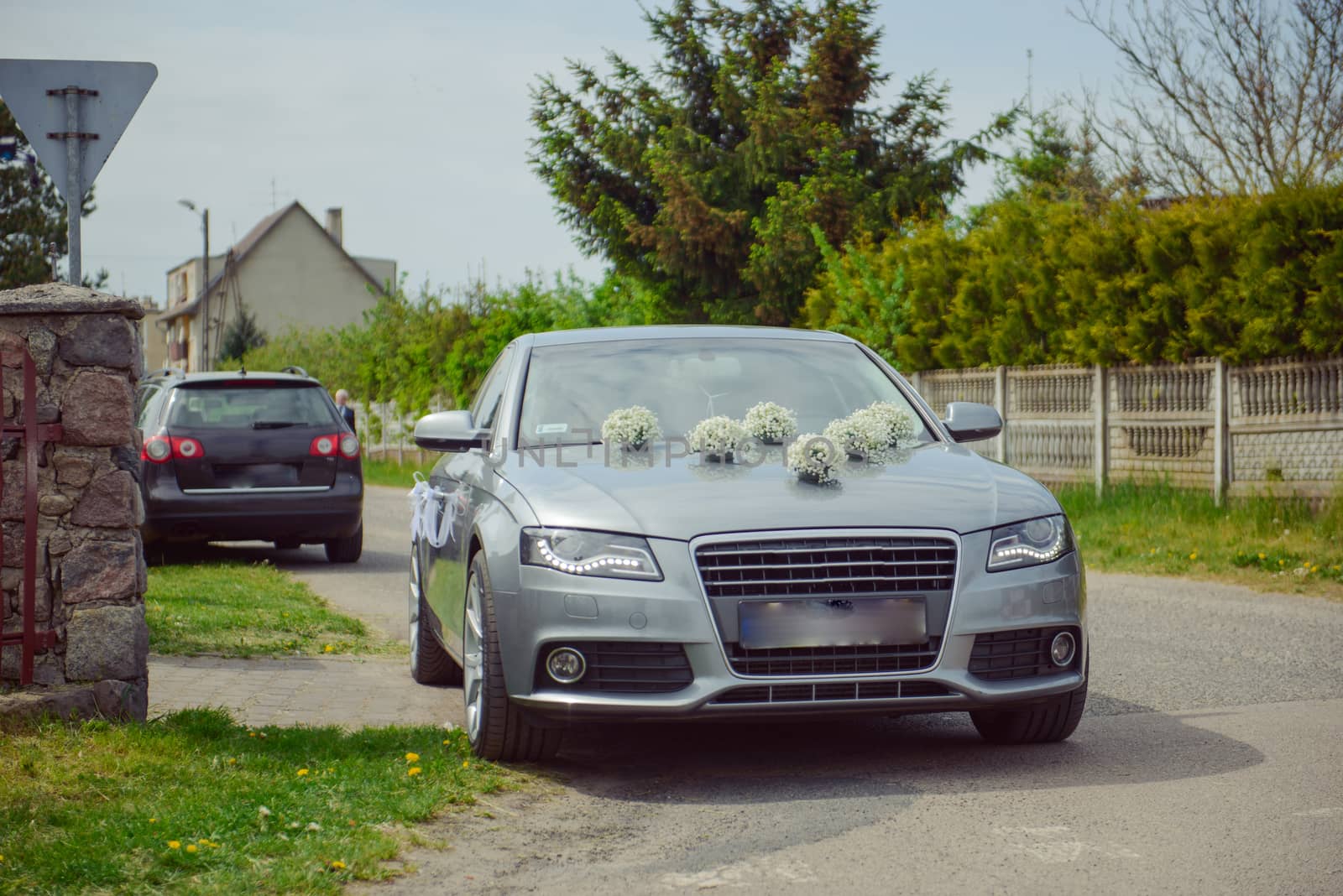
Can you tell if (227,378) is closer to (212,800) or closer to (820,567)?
(212,800)

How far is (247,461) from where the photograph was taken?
14.1m

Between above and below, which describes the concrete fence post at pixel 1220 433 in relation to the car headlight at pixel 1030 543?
above

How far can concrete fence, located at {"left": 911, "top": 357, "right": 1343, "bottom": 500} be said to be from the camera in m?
14.1

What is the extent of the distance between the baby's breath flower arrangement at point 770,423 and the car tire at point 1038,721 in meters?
1.29

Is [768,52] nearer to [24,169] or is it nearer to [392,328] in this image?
[392,328]

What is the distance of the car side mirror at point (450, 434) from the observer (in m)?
6.88

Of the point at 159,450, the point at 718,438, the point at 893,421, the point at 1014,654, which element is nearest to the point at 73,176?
the point at 718,438

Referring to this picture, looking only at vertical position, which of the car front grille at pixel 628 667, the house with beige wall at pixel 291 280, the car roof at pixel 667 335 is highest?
the house with beige wall at pixel 291 280

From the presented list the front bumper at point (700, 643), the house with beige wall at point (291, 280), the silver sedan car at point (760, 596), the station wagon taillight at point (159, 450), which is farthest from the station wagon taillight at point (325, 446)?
the house with beige wall at point (291, 280)

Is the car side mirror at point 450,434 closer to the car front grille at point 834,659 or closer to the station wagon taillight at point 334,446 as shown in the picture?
the car front grille at point 834,659

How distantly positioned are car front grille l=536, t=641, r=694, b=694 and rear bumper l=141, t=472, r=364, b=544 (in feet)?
29.7

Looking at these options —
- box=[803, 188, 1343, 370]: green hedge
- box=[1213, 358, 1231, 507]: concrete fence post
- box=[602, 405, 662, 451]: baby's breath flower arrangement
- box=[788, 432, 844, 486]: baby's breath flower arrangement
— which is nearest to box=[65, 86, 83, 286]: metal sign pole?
box=[602, 405, 662, 451]: baby's breath flower arrangement

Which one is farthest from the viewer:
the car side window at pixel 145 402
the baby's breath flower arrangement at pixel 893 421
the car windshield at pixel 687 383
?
the car side window at pixel 145 402

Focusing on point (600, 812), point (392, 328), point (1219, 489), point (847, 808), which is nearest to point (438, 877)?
point (600, 812)
